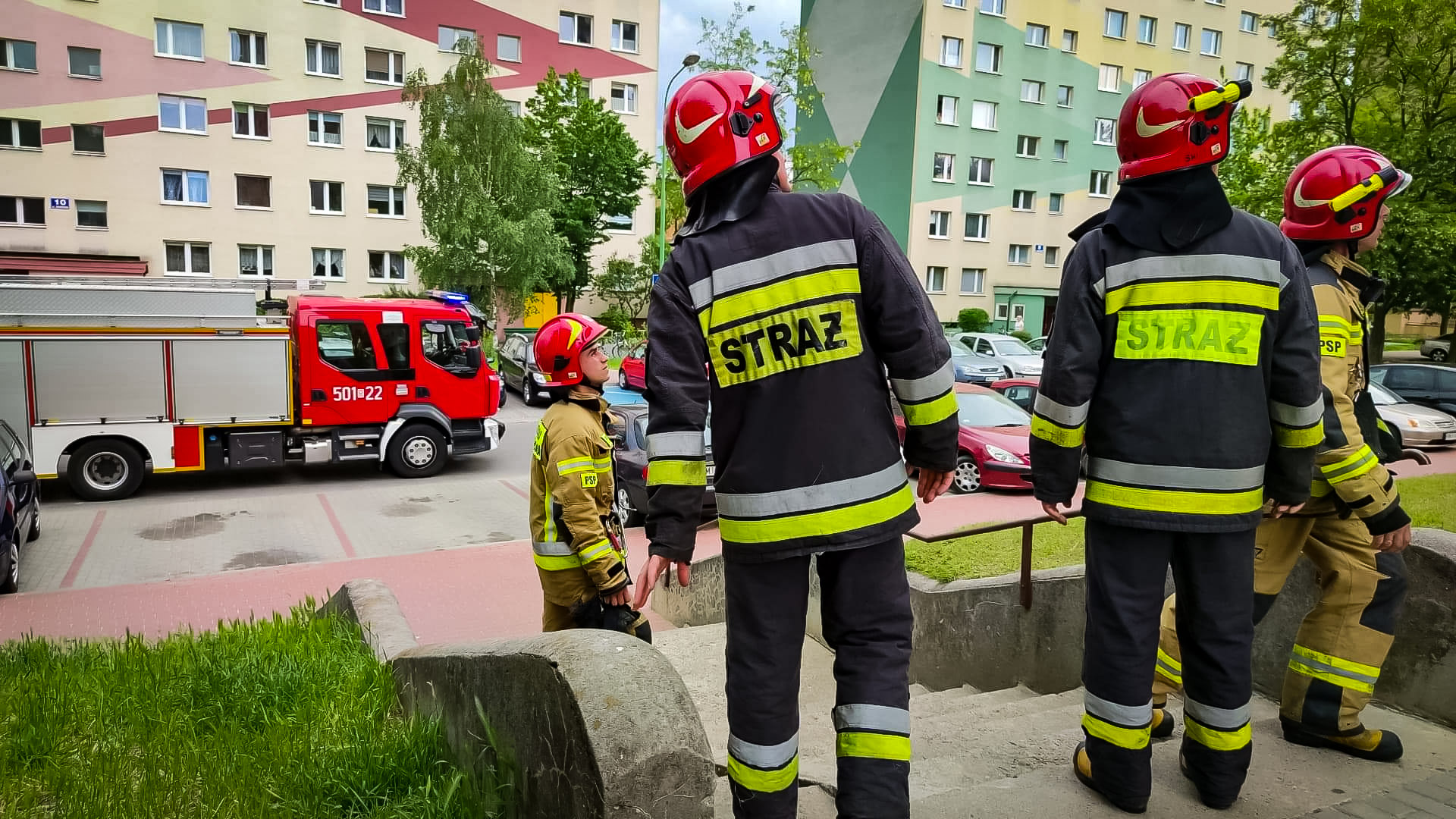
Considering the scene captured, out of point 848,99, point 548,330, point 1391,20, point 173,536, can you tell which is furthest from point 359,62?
point 548,330

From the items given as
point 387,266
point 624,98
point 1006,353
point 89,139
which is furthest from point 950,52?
point 89,139

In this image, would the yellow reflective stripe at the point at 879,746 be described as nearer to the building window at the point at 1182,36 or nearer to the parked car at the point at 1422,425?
the parked car at the point at 1422,425

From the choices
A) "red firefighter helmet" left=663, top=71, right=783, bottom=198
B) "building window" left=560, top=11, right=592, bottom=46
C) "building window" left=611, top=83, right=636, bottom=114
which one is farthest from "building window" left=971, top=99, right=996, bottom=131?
"red firefighter helmet" left=663, top=71, right=783, bottom=198

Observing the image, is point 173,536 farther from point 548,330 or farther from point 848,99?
point 848,99

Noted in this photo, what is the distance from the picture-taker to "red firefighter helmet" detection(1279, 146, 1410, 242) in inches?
135

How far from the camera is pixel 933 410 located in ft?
8.75

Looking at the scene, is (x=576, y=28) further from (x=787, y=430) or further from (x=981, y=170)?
(x=787, y=430)

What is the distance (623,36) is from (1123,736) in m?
42.0

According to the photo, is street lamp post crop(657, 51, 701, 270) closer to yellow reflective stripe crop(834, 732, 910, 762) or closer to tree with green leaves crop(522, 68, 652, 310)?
tree with green leaves crop(522, 68, 652, 310)

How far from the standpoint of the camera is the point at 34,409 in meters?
13.0

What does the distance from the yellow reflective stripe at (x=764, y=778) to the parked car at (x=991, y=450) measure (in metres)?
10.6

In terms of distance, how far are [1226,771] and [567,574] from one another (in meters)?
2.63

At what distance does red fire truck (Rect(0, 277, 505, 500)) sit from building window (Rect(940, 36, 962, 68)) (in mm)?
32516

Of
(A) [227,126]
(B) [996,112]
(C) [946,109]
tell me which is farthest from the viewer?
(B) [996,112]
